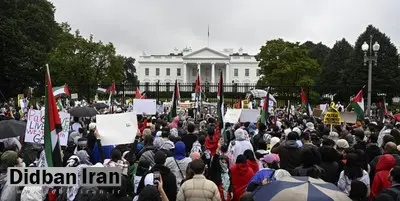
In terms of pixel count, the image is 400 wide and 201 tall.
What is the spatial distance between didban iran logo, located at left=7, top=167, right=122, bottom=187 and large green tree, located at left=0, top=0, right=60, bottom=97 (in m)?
37.1

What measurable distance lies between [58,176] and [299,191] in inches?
90.6

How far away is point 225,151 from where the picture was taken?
9.52m

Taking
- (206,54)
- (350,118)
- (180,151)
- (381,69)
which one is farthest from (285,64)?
(180,151)

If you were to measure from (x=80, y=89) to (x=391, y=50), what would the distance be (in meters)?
35.3

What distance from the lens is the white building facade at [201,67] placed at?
111750 mm

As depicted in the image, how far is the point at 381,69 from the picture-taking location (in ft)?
183

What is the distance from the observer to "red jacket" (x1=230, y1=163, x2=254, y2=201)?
820 cm

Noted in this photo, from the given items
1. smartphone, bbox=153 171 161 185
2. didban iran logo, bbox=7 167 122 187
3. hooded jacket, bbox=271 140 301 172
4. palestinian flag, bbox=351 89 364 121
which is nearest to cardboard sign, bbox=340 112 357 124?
palestinian flag, bbox=351 89 364 121

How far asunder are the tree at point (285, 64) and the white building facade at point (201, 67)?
42488 mm

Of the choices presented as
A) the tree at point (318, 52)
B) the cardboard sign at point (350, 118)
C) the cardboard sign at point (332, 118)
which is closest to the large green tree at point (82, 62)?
the cardboard sign at point (350, 118)

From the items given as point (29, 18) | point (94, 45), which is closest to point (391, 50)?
point (94, 45)

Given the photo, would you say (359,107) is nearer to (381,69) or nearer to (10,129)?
(10,129)

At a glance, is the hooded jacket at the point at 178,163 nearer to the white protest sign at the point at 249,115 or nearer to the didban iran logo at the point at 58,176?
the didban iran logo at the point at 58,176

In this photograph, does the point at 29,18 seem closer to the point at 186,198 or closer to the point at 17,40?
the point at 17,40
